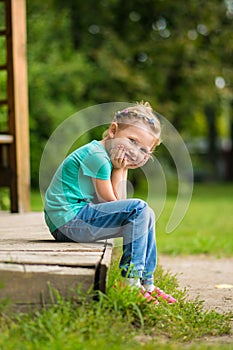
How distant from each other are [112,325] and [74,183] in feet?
3.47

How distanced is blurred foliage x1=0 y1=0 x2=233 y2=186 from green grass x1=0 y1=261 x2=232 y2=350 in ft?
40.8

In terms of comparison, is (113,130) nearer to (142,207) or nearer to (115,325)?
(142,207)

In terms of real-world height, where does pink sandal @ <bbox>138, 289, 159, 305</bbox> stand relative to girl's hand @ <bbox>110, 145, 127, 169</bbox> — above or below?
below

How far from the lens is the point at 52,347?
2.53 meters

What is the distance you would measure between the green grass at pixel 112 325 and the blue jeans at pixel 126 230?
0.13 m

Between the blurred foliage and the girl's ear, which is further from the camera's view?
the blurred foliage

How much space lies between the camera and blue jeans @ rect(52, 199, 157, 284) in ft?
11.2

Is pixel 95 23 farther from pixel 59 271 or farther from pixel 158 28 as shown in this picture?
pixel 59 271

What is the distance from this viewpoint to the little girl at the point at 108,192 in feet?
11.5

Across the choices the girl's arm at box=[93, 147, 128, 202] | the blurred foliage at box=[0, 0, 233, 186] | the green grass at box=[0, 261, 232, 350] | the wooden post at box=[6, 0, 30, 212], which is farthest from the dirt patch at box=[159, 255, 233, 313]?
the blurred foliage at box=[0, 0, 233, 186]

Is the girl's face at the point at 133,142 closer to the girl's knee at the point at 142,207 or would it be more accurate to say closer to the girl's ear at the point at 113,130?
the girl's ear at the point at 113,130

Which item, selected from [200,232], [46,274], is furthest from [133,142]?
[200,232]

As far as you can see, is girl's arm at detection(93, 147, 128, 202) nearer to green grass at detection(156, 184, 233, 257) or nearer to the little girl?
the little girl

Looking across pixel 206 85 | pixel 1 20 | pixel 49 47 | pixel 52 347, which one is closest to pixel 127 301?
pixel 52 347
